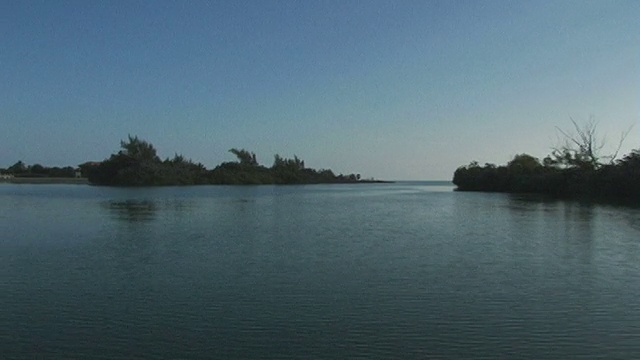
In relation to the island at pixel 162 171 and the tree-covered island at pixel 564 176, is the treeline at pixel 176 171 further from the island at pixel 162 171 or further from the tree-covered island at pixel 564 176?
the tree-covered island at pixel 564 176

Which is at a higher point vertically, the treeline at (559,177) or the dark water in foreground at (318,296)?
the treeline at (559,177)

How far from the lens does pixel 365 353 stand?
5891 mm

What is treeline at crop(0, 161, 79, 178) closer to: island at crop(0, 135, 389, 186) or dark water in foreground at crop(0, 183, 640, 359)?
island at crop(0, 135, 389, 186)

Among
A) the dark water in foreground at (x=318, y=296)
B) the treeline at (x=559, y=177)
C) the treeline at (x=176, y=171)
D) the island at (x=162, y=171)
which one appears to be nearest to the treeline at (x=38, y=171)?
the island at (x=162, y=171)

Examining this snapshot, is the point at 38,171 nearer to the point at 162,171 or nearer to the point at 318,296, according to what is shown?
the point at 162,171

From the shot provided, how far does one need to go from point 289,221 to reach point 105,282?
41.1ft

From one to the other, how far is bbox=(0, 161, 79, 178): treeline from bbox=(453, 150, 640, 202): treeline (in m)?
87.2

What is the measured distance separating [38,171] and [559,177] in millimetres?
108314

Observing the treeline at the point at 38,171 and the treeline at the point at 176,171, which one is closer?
the treeline at the point at 176,171

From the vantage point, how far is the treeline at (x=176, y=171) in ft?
282

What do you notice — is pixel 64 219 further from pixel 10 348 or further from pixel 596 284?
pixel 596 284

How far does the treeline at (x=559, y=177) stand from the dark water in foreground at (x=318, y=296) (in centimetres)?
2904

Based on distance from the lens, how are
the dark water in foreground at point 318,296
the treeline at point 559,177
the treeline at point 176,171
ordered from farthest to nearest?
the treeline at point 176,171 < the treeline at point 559,177 < the dark water in foreground at point 318,296

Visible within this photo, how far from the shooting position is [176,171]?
299ft
